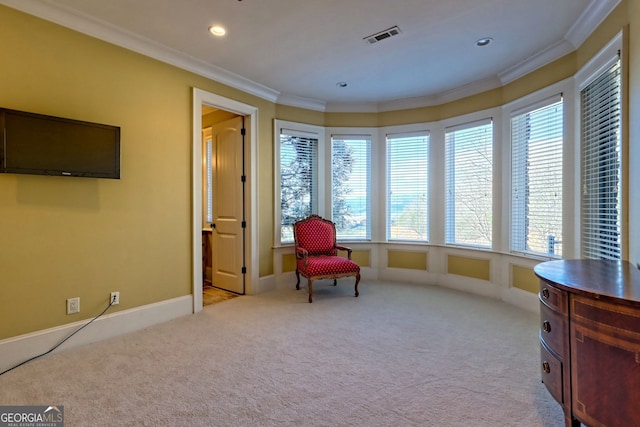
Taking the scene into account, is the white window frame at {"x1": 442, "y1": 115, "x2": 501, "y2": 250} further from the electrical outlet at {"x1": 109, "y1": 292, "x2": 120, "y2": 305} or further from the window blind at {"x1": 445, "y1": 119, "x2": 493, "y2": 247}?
the electrical outlet at {"x1": 109, "y1": 292, "x2": 120, "y2": 305}

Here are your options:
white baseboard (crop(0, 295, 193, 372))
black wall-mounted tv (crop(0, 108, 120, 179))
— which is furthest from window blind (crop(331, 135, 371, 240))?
black wall-mounted tv (crop(0, 108, 120, 179))

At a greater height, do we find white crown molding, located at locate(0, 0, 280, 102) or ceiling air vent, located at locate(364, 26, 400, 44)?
ceiling air vent, located at locate(364, 26, 400, 44)

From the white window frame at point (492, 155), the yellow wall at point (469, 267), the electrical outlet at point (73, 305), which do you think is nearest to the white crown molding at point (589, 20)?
the white window frame at point (492, 155)

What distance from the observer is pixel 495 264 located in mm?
4215

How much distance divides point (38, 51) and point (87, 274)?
184 cm

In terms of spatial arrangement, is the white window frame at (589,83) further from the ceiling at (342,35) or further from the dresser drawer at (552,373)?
the dresser drawer at (552,373)

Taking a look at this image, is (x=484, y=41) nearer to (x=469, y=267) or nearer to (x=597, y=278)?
(x=597, y=278)

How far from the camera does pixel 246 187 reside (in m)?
4.45

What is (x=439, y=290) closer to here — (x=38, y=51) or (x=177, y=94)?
(x=177, y=94)

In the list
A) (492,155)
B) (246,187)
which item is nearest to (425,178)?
(492,155)

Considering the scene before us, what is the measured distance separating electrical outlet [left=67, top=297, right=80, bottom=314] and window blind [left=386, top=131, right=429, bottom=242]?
406cm

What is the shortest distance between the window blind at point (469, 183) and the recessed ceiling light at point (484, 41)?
1.22 metres

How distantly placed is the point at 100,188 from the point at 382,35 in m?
2.96

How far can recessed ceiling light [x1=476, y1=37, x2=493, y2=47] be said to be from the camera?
125 inches
